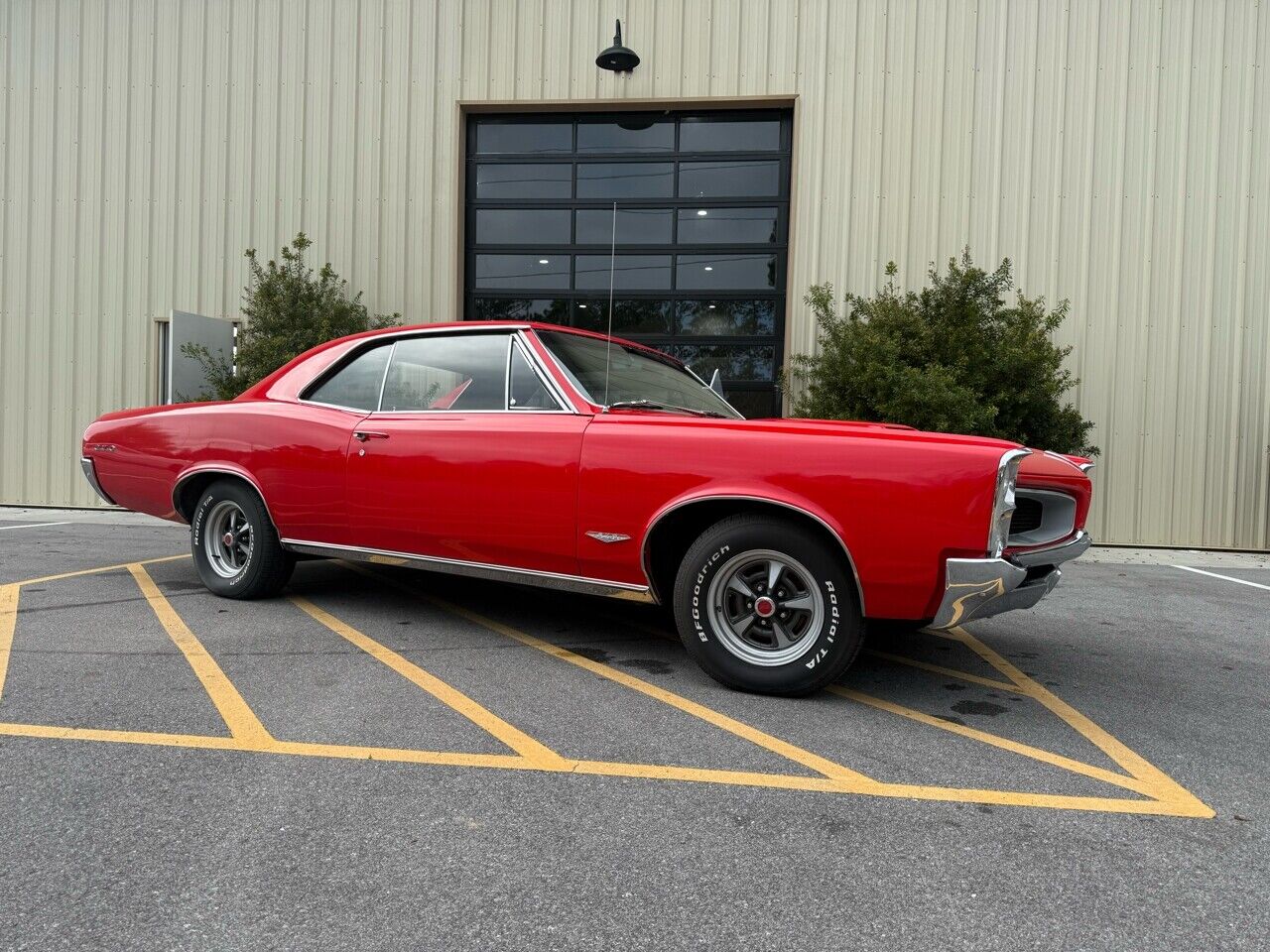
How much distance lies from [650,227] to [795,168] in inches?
76.2

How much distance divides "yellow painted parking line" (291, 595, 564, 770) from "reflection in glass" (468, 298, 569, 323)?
7.05 metres

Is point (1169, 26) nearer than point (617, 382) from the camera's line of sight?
No

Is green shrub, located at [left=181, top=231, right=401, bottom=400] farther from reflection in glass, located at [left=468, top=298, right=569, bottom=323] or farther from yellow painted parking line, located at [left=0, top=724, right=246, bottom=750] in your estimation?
yellow painted parking line, located at [left=0, top=724, right=246, bottom=750]

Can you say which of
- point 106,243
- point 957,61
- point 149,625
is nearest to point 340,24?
point 106,243

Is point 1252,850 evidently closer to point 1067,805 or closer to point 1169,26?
point 1067,805

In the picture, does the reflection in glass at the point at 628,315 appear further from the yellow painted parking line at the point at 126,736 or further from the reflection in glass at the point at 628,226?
the yellow painted parking line at the point at 126,736

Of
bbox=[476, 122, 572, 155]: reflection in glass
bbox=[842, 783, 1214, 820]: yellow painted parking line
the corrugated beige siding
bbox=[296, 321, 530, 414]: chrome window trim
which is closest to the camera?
bbox=[842, 783, 1214, 820]: yellow painted parking line

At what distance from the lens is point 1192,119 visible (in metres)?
9.93

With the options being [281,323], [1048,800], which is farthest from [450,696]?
[281,323]

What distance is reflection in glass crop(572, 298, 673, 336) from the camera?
430 inches

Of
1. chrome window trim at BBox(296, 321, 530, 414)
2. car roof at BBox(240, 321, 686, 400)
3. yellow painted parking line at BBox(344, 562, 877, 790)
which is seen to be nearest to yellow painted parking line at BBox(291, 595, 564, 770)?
yellow painted parking line at BBox(344, 562, 877, 790)

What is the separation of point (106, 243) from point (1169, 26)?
13.7 metres

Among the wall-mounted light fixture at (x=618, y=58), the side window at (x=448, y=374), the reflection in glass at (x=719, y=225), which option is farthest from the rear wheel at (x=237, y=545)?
the wall-mounted light fixture at (x=618, y=58)

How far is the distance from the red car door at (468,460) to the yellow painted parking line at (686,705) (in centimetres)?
48
